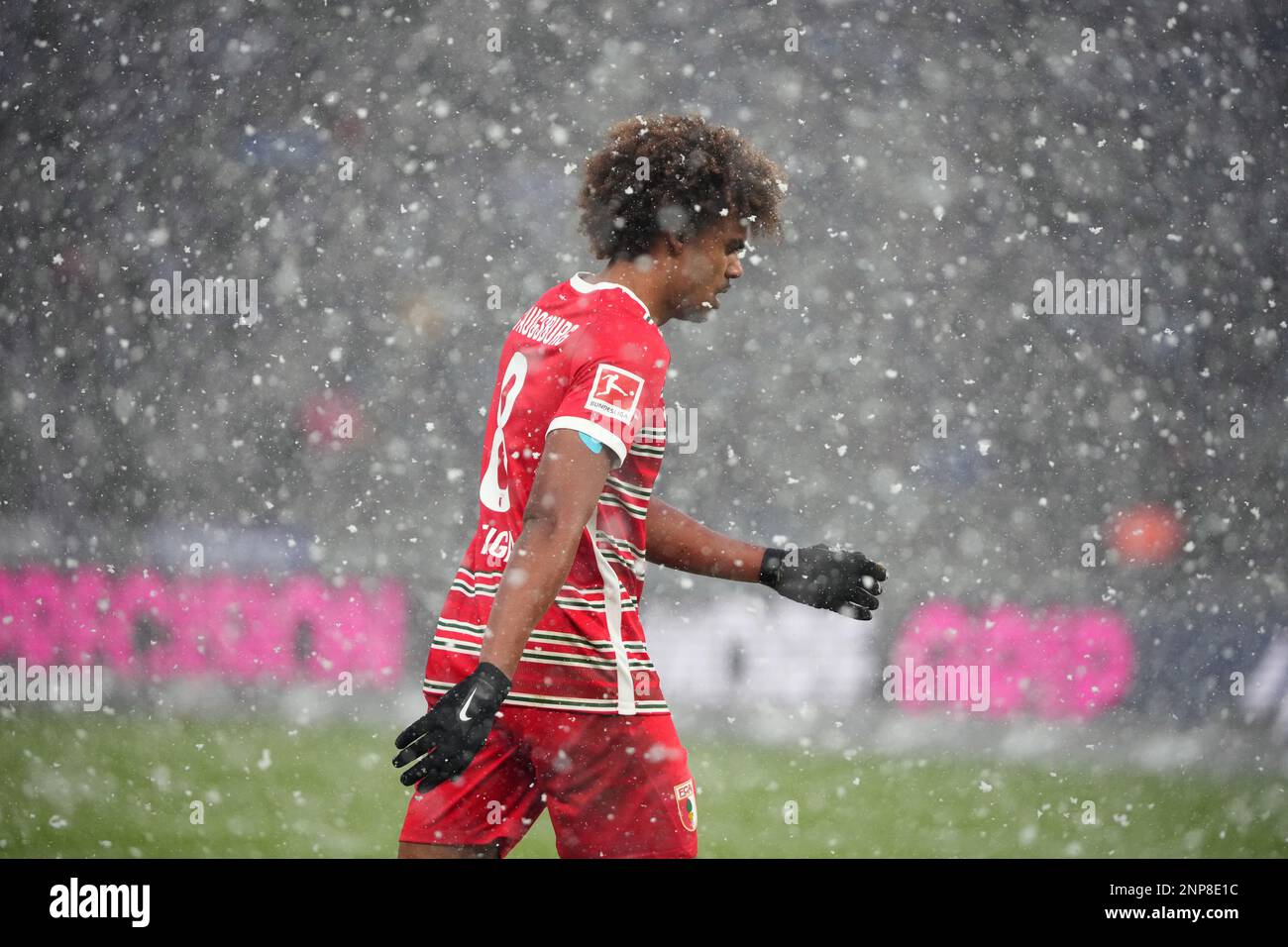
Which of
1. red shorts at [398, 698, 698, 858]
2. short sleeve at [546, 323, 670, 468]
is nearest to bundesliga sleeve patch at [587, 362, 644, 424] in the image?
short sleeve at [546, 323, 670, 468]

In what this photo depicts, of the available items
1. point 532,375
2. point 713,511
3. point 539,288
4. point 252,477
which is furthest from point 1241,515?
point 532,375

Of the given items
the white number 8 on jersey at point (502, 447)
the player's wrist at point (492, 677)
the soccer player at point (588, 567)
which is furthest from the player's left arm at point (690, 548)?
the player's wrist at point (492, 677)

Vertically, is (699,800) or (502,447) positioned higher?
(502,447)

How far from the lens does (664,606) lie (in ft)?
27.8

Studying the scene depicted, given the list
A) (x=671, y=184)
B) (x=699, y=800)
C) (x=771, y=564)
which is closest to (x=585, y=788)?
(x=771, y=564)

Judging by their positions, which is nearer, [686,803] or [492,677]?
[492,677]

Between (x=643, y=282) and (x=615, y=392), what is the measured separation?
316 mm

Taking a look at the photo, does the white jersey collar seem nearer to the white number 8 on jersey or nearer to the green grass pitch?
the white number 8 on jersey

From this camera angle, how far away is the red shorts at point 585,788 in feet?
7.41

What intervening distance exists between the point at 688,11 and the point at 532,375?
8.77m

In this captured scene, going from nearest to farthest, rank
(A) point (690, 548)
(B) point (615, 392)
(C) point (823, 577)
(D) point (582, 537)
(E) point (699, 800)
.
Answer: (B) point (615, 392) → (D) point (582, 537) → (A) point (690, 548) → (C) point (823, 577) → (E) point (699, 800)

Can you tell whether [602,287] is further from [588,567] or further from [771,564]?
[771,564]

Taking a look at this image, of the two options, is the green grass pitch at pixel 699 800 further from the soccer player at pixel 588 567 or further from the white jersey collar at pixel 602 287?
the white jersey collar at pixel 602 287

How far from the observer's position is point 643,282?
2.37 m
